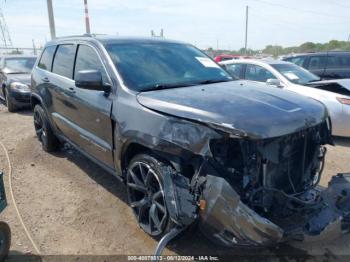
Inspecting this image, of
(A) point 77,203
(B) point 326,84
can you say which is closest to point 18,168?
(A) point 77,203

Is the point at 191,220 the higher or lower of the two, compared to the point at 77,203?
higher

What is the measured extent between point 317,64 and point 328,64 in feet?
0.95

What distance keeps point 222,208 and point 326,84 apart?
521 cm

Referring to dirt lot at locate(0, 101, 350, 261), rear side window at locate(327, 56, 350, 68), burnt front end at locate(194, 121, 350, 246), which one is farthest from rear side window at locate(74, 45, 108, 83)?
rear side window at locate(327, 56, 350, 68)

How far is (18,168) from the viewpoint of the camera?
5363 mm

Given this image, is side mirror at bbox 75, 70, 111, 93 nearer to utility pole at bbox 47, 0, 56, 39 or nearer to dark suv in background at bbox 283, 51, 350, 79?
dark suv in background at bbox 283, 51, 350, 79

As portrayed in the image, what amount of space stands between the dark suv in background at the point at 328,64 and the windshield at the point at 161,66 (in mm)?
6510

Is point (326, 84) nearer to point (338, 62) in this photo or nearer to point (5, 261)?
point (338, 62)

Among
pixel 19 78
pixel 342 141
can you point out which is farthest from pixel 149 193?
pixel 19 78

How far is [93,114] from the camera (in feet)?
12.8

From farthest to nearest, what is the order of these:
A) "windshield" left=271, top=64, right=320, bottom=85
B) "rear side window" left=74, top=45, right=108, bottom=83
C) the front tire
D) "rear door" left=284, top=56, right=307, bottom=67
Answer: "rear door" left=284, top=56, right=307, bottom=67 → "windshield" left=271, top=64, right=320, bottom=85 → "rear side window" left=74, top=45, right=108, bottom=83 → the front tire

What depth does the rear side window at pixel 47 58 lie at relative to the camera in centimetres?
540

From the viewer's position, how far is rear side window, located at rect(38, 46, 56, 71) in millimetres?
5405

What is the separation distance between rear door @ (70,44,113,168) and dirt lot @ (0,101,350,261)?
57cm
